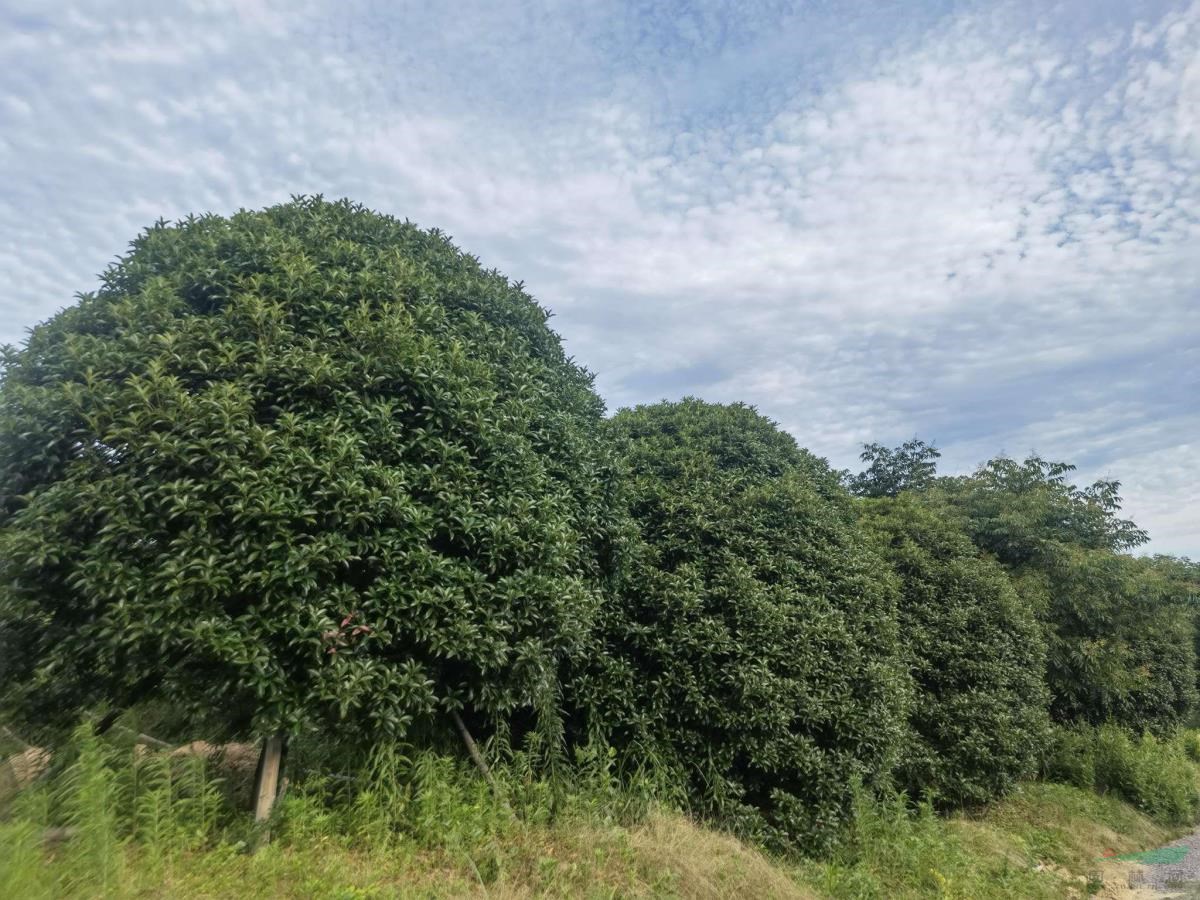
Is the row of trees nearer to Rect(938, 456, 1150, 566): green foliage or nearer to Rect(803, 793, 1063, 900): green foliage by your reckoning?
Rect(803, 793, 1063, 900): green foliage

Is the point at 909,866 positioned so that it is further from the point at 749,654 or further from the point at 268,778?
the point at 268,778

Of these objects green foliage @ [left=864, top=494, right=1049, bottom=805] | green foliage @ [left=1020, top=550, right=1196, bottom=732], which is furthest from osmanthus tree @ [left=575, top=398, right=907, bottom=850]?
green foliage @ [left=1020, top=550, right=1196, bottom=732]

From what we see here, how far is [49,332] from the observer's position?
15.8ft

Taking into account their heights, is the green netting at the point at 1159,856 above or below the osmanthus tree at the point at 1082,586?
below

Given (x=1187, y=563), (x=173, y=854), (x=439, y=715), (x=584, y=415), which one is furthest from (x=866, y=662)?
(x=1187, y=563)

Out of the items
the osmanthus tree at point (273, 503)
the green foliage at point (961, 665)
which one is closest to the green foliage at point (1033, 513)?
the green foliage at point (961, 665)

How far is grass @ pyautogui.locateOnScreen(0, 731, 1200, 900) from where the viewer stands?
3.70 m

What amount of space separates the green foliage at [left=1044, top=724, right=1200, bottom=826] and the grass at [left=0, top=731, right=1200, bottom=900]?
7.82 m

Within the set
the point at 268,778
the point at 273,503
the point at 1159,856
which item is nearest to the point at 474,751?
the point at 268,778

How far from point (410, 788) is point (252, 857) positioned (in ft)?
3.36

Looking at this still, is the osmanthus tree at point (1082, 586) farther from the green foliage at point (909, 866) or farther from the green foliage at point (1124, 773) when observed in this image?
the green foliage at point (909, 866)

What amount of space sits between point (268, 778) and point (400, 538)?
165 cm

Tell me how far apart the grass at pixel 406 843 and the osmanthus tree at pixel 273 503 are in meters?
0.47

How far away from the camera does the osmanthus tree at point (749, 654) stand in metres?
6.24
